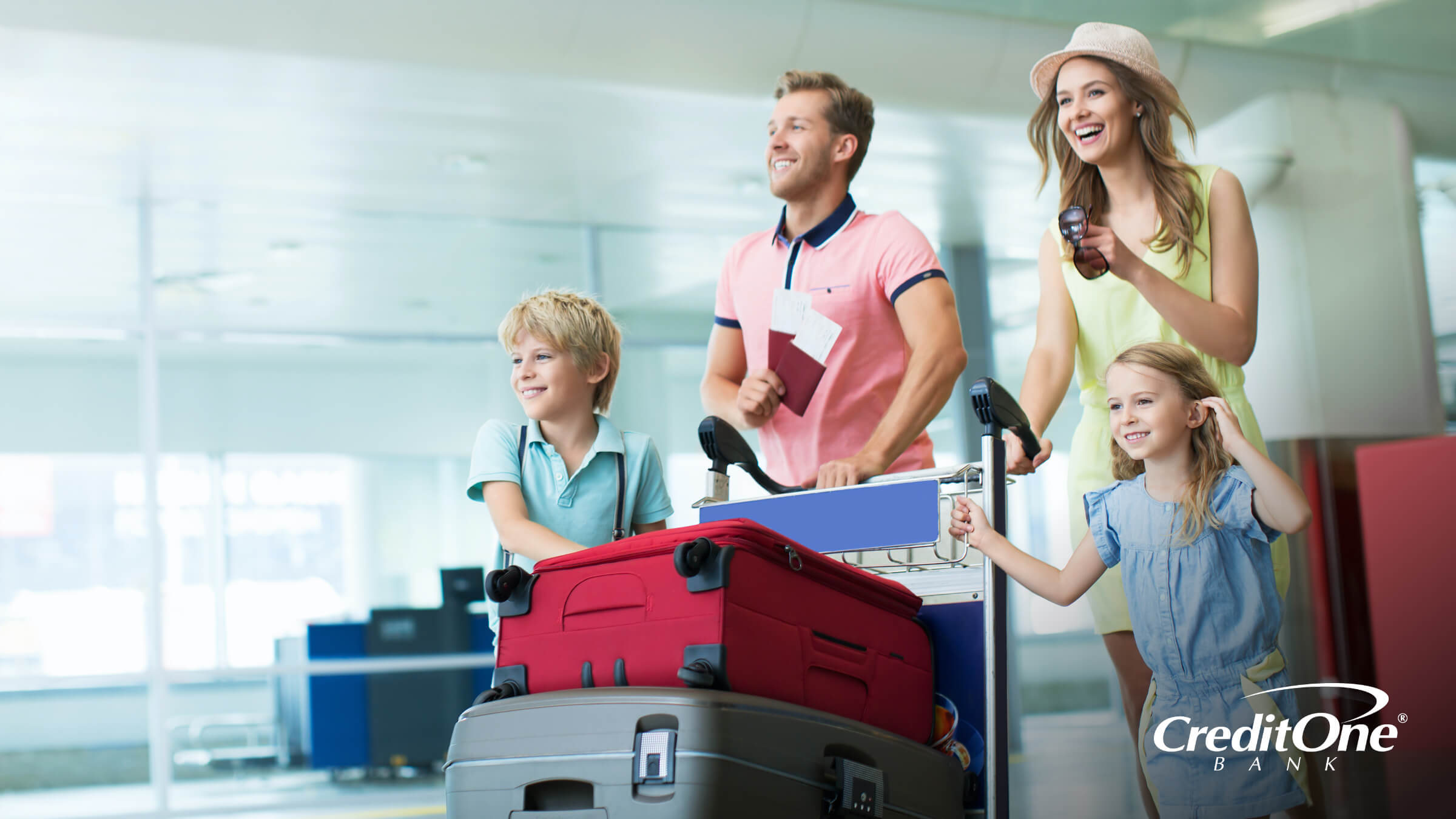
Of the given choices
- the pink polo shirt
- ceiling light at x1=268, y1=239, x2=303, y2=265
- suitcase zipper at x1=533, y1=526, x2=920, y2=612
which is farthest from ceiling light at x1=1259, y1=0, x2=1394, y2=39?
ceiling light at x1=268, y1=239, x2=303, y2=265

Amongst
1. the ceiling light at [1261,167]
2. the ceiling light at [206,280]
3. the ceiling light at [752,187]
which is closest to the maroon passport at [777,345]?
the ceiling light at [1261,167]

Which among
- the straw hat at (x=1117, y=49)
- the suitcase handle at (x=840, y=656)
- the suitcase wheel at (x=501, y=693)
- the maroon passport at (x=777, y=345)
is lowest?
the suitcase wheel at (x=501, y=693)

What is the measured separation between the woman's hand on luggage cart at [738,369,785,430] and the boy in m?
0.22

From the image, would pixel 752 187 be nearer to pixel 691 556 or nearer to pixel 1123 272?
pixel 1123 272

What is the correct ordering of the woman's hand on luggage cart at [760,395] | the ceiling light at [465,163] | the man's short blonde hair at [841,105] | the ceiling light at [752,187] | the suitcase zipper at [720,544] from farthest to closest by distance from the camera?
1. the ceiling light at [752,187]
2. the ceiling light at [465,163]
3. the man's short blonde hair at [841,105]
4. the woman's hand on luggage cart at [760,395]
5. the suitcase zipper at [720,544]

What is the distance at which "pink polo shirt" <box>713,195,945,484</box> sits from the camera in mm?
2297

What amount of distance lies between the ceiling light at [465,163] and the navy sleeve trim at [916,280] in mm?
3959

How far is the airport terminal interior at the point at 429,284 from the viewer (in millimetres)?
4680

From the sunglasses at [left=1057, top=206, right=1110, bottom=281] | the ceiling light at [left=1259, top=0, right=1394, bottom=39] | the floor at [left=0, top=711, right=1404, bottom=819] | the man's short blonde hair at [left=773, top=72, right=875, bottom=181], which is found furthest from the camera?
the ceiling light at [left=1259, top=0, right=1394, bottom=39]

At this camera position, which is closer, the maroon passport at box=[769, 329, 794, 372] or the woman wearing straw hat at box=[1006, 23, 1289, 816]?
the woman wearing straw hat at box=[1006, 23, 1289, 816]

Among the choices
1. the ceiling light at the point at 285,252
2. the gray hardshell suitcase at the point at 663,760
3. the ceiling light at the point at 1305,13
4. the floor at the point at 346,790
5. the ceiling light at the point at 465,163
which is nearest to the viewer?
the gray hardshell suitcase at the point at 663,760

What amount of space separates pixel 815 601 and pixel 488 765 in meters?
0.45

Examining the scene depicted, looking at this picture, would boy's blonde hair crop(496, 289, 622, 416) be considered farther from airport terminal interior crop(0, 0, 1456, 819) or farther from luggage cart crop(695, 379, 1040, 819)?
airport terminal interior crop(0, 0, 1456, 819)

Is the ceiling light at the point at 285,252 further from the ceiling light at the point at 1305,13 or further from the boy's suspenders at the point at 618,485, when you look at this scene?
the boy's suspenders at the point at 618,485
